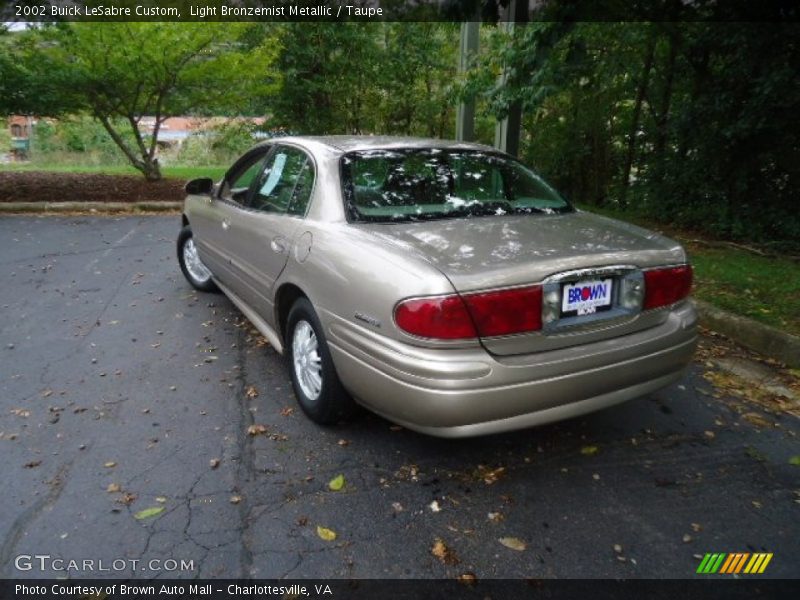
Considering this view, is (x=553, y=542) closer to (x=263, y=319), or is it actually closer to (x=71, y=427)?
(x=263, y=319)

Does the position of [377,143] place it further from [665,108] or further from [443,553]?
[665,108]

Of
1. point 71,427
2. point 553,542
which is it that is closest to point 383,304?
point 553,542

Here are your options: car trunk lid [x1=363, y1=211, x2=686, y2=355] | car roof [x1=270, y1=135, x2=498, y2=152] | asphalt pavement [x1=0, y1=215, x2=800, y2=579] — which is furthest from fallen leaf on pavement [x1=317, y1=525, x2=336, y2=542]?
car roof [x1=270, y1=135, x2=498, y2=152]

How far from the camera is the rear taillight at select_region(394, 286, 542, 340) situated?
2350 mm

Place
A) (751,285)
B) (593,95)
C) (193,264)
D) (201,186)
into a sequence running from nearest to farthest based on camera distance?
1. (201,186)
2. (751,285)
3. (193,264)
4. (593,95)

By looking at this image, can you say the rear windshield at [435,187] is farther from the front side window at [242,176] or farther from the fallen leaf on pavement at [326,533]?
the fallen leaf on pavement at [326,533]

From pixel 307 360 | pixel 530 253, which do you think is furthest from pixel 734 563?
pixel 307 360

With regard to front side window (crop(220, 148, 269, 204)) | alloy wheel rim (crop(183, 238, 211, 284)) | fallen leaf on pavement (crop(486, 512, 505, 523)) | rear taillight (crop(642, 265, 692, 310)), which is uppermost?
front side window (crop(220, 148, 269, 204))

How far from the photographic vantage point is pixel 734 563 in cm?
227

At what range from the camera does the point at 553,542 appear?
2.38 metres

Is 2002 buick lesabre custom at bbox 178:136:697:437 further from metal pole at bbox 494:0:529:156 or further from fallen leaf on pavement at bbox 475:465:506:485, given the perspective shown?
metal pole at bbox 494:0:529:156

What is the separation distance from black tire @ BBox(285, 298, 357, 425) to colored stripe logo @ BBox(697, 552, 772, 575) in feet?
5.66

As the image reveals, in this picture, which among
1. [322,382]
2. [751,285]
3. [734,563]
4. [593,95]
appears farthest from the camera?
[593,95]

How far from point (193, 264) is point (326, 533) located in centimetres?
395
